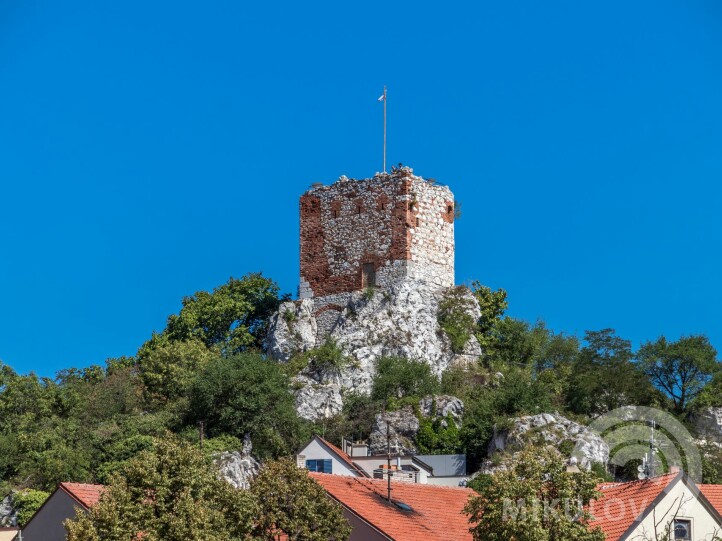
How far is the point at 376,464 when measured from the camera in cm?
6112

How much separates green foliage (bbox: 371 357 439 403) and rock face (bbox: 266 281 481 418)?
98cm

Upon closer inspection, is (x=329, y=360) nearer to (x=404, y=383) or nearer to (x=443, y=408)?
(x=404, y=383)

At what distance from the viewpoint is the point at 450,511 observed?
47938mm

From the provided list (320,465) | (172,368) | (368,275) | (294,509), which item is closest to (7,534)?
(320,465)

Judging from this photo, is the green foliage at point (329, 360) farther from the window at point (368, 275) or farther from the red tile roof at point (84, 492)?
the red tile roof at point (84, 492)

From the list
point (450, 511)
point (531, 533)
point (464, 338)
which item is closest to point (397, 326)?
point (464, 338)

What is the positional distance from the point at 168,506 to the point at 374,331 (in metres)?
30.2

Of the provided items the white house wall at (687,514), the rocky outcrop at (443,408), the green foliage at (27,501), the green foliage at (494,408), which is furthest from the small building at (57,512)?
the rocky outcrop at (443,408)

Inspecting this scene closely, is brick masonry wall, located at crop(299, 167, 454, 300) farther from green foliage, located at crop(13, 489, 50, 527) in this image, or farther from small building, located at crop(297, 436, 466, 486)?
green foliage, located at crop(13, 489, 50, 527)

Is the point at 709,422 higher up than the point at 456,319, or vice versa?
the point at 456,319

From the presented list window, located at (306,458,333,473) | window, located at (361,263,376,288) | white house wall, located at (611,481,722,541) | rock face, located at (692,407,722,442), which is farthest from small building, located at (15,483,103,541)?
rock face, located at (692,407,722,442)

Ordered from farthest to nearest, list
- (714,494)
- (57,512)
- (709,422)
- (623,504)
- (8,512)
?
(709,422)
(8,512)
(714,494)
(57,512)
(623,504)

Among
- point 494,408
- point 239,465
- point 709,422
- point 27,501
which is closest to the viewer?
point 27,501

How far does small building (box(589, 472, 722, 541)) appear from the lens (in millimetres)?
40906
